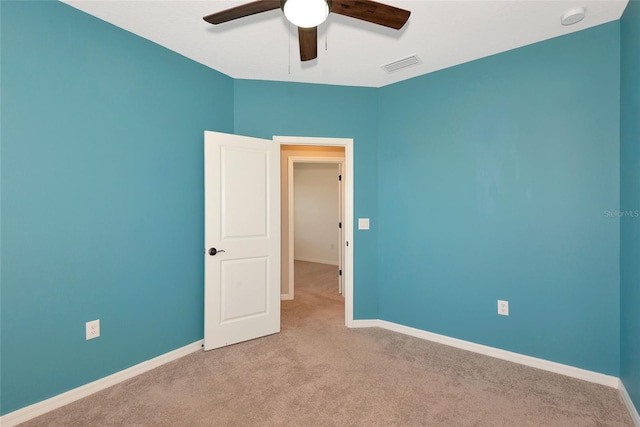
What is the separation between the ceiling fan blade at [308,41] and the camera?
67.7 inches

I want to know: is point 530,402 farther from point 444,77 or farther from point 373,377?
point 444,77

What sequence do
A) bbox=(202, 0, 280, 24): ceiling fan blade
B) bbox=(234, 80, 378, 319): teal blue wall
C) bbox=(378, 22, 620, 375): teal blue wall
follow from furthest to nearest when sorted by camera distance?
bbox=(234, 80, 378, 319): teal blue wall < bbox=(378, 22, 620, 375): teal blue wall < bbox=(202, 0, 280, 24): ceiling fan blade

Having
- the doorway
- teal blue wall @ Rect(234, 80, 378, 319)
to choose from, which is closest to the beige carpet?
teal blue wall @ Rect(234, 80, 378, 319)

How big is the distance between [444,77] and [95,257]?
3378 mm

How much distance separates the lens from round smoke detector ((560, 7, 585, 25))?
2092 millimetres

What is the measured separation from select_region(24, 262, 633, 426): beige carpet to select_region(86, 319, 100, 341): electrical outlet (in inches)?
16.0

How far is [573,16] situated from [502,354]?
2.67m

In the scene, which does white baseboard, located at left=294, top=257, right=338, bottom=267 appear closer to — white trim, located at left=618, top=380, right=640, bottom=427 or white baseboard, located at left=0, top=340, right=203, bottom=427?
white baseboard, located at left=0, top=340, right=203, bottom=427

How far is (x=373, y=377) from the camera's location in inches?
93.6

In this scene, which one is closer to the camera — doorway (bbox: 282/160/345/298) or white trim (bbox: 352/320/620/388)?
white trim (bbox: 352/320/620/388)

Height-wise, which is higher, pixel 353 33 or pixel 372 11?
pixel 353 33

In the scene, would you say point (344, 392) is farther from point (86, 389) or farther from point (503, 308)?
point (86, 389)

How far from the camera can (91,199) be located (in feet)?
7.18

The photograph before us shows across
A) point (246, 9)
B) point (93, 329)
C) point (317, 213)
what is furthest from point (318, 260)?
point (246, 9)
